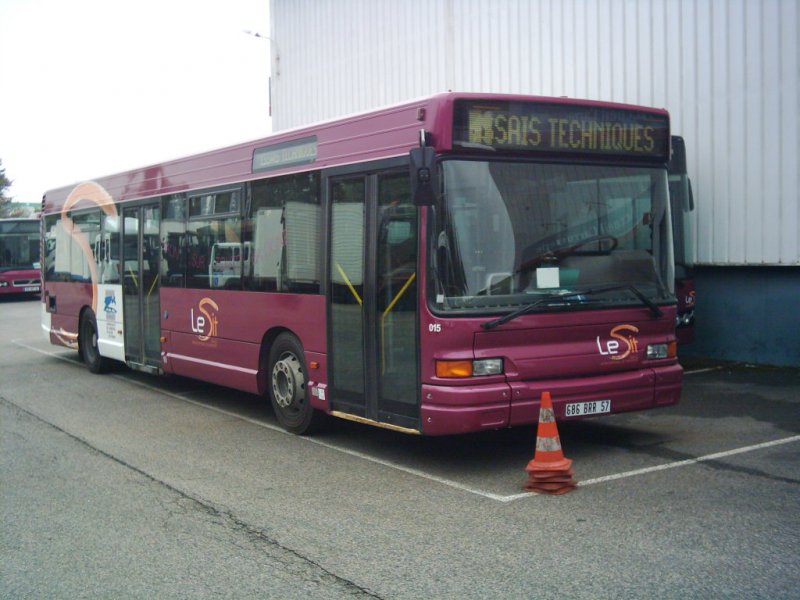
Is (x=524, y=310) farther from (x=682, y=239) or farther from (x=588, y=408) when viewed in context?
(x=682, y=239)

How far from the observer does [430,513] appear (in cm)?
669

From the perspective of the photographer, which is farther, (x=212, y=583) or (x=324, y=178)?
(x=324, y=178)

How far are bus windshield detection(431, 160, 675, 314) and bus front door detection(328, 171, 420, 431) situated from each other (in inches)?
16.4

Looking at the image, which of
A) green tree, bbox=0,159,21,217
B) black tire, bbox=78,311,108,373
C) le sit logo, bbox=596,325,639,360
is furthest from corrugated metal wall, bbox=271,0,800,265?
green tree, bbox=0,159,21,217

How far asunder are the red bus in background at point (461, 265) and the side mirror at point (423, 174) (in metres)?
0.01

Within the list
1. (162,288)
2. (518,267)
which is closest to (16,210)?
(162,288)

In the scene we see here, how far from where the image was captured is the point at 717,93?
14.5 metres

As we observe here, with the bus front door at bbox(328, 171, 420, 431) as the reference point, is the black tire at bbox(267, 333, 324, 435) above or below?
below

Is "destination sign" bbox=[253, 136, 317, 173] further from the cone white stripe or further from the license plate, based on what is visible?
the cone white stripe

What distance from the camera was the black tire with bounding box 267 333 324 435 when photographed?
31.3 feet

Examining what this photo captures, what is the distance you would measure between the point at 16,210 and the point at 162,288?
91.3 meters

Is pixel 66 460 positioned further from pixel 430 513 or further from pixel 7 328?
pixel 7 328

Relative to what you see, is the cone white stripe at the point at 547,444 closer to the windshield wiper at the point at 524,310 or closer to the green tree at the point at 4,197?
the windshield wiper at the point at 524,310

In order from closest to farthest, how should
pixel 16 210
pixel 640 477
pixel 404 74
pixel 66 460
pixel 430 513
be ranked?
1. pixel 430 513
2. pixel 640 477
3. pixel 66 460
4. pixel 404 74
5. pixel 16 210
